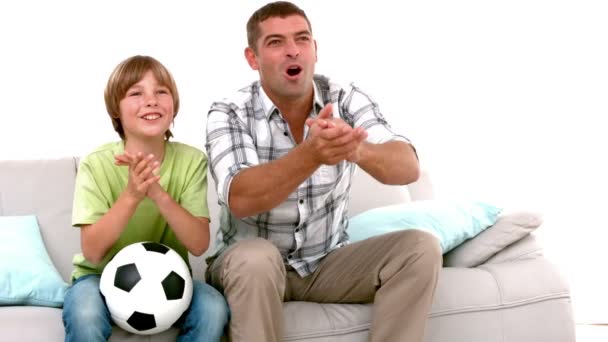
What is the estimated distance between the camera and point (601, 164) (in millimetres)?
4098

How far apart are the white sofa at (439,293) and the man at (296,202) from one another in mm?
113

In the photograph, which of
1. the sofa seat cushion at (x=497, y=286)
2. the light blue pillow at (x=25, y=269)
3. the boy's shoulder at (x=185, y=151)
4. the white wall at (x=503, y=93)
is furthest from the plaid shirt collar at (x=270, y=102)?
the white wall at (x=503, y=93)

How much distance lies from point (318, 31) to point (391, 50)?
353mm

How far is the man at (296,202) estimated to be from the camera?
2.23 metres

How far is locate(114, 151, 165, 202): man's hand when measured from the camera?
89.2 inches

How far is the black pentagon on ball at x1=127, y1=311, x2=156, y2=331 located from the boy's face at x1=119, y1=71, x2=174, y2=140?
54cm

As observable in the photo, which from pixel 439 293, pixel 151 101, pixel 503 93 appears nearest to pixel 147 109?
pixel 151 101

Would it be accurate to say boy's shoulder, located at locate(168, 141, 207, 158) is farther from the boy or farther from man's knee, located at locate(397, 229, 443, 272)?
man's knee, located at locate(397, 229, 443, 272)

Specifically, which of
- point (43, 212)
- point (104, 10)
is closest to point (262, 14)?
point (43, 212)

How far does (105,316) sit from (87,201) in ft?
1.12

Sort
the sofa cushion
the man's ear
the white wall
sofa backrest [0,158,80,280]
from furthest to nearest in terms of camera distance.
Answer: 1. the white wall
2. sofa backrest [0,158,80,280]
3. the sofa cushion
4. the man's ear

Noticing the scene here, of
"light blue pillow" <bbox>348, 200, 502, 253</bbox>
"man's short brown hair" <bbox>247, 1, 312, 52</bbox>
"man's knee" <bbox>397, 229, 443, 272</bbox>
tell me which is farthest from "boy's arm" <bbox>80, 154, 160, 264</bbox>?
"light blue pillow" <bbox>348, 200, 502, 253</bbox>

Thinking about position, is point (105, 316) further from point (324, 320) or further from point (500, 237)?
point (500, 237)

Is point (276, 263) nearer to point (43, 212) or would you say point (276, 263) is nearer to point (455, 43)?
point (43, 212)
